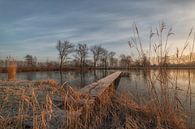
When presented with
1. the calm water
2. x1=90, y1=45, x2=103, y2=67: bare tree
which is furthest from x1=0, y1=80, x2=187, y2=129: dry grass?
x1=90, y1=45, x2=103, y2=67: bare tree


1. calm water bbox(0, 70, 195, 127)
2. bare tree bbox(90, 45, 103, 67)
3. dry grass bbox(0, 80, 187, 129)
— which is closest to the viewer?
dry grass bbox(0, 80, 187, 129)

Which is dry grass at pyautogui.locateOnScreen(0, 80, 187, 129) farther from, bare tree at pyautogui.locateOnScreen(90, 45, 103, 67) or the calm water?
bare tree at pyautogui.locateOnScreen(90, 45, 103, 67)

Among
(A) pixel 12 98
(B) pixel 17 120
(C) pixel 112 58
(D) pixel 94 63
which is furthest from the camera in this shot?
(C) pixel 112 58

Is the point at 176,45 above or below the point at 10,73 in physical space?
above

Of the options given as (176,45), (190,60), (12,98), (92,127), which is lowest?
(92,127)

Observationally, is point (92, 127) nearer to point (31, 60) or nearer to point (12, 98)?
point (12, 98)

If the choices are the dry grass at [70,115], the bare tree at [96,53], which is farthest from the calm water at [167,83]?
the bare tree at [96,53]

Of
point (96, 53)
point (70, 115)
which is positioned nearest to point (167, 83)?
point (70, 115)

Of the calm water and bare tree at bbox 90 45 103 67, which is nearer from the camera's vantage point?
the calm water

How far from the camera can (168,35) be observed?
3.96 m

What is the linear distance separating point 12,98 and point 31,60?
2192 inches

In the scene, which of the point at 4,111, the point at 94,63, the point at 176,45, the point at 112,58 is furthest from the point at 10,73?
the point at 112,58

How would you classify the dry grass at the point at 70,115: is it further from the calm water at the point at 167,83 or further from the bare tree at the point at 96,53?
the bare tree at the point at 96,53

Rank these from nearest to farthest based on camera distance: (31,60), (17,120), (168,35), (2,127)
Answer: (2,127), (17,120), (168,35), (31,60)
